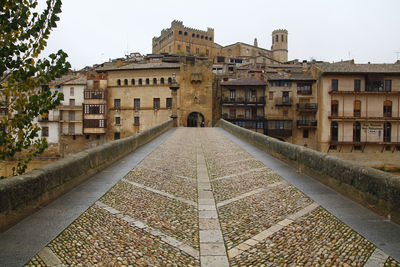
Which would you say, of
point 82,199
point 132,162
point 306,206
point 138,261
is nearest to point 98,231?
point 138,261

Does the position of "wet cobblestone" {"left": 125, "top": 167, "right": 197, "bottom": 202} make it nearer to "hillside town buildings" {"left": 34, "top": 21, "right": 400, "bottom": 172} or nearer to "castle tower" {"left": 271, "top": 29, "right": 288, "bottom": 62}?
"hillside town buildings" {"left": 34, "top": 21, "right": 400, "bottom": 172}

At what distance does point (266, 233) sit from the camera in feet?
16.6

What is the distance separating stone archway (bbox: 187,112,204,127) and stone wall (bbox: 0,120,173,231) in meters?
42.1

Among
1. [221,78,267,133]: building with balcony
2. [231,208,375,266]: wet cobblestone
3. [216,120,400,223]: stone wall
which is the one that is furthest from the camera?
[221,78,267,133]: building with balcony

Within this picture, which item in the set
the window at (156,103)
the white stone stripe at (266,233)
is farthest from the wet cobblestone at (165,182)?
the window at (156,103)

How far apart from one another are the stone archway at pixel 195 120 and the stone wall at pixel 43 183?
42.1 meters

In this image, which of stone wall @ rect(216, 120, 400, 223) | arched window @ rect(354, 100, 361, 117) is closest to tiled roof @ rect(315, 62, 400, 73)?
arched window @ rect(354, 100, 361, 117)

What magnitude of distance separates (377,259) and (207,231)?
2.43 meters

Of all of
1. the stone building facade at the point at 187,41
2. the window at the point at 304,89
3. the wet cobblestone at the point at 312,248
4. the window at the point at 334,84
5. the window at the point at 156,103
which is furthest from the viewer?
the stone building facade at the point at 187,41

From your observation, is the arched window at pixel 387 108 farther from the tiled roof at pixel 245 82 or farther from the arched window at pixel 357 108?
the tiled roof at pixel 245 82

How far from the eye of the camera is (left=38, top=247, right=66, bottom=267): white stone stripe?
12.6 feet

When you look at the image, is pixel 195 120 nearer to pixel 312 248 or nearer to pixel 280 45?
pixel 312 248

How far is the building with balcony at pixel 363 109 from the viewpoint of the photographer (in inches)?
1731

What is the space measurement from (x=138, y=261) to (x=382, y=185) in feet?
13.0
